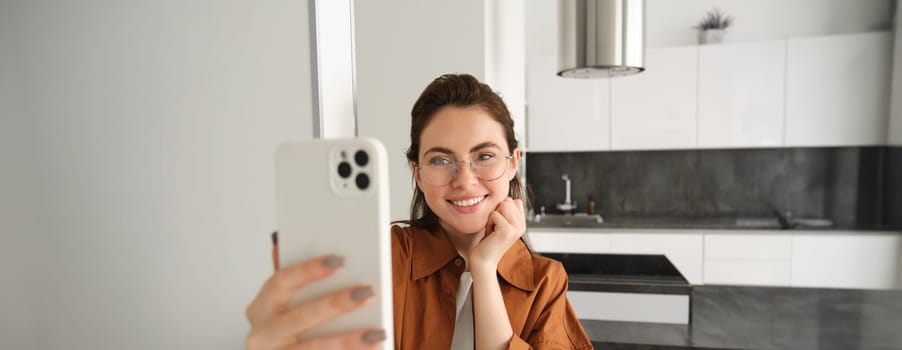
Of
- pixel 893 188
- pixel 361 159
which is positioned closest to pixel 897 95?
pixel 893 188

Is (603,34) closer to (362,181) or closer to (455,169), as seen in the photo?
(455,169)

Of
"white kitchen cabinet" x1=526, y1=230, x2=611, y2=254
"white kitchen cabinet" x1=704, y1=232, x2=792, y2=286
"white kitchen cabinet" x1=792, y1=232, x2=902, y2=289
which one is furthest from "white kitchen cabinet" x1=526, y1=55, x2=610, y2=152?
"white kitchen cabinet" x1=792, y1=232, x2=902, y2=289

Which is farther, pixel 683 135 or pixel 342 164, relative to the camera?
pixel 683 135

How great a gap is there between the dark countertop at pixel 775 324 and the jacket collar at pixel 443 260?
62cm

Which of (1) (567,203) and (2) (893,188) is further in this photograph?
(1) (567,203)

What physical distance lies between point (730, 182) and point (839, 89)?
80 centimetres

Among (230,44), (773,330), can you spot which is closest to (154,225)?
(230,44)

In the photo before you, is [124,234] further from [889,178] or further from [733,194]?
[889,178]

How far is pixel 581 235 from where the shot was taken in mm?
2850

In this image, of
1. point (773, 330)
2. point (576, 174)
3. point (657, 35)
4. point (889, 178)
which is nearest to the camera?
point (773, 330)

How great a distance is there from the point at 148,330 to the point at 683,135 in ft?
9.82

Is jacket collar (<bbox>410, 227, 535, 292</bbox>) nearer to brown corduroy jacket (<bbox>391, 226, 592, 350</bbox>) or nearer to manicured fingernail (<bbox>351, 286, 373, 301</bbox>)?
brown corduroy jacket (<bbox>391, 226, 592, 350</bbox>)

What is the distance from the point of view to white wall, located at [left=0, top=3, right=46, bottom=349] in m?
0.33

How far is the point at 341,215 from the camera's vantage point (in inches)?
11.3
